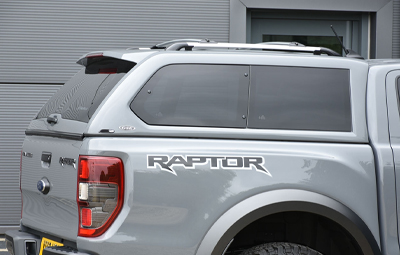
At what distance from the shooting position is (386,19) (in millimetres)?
7555

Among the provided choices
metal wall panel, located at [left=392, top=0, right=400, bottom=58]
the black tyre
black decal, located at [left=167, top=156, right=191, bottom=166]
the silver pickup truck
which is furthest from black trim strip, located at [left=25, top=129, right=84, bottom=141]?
metal wall panel, located at [left=392, top=0, right=400, bottom=58]

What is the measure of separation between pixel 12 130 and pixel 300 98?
16.3ft

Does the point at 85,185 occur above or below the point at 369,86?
below

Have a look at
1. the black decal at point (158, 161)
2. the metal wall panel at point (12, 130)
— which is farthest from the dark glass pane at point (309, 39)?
the black decal at point (158, 161)

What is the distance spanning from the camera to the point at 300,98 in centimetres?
308

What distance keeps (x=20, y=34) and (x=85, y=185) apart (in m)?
4.92

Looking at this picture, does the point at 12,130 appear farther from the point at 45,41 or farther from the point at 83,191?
the point at 83,191

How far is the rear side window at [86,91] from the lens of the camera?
119 inches

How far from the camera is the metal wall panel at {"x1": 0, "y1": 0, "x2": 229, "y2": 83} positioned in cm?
701

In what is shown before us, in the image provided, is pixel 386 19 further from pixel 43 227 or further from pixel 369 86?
pixel 43 227

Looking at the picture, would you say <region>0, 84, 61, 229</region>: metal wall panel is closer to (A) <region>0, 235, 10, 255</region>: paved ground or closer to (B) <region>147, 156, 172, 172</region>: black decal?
(A) <region>0, 235, 10, 255</region>: paved ground

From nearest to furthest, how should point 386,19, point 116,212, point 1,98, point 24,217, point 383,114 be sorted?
point 116,212 → point 383,114 → point 24,217 → point 1,98 → point 386,19

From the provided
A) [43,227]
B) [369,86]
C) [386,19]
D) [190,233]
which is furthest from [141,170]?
[386,19]

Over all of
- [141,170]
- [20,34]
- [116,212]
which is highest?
[20,34]
